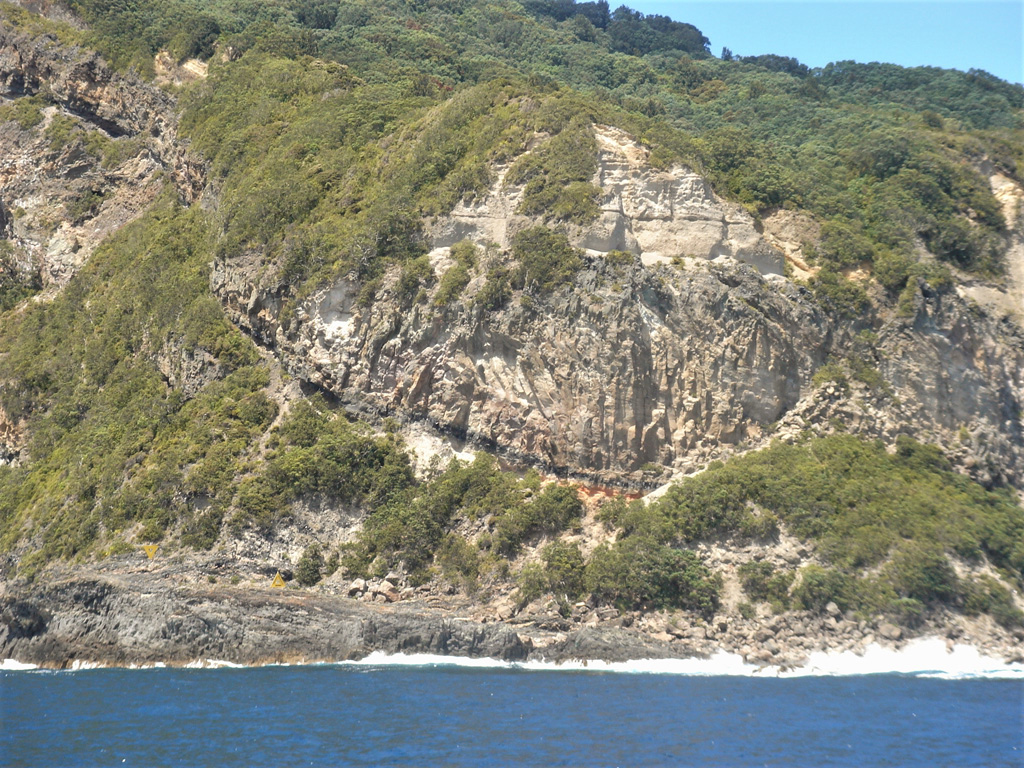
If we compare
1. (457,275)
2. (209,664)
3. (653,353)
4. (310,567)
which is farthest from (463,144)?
(209,664)

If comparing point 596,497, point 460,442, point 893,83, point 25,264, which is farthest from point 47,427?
point 893,83

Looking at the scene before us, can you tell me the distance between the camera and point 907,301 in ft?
149

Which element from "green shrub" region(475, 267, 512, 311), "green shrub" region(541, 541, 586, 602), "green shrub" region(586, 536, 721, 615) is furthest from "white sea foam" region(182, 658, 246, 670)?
"green shrub" region(475, 267, 512, 311)

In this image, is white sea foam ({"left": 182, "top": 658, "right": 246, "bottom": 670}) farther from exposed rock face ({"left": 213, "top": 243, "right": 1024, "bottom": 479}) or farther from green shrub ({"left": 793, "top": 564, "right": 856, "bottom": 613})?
green shrub ({"left": 793, "top": 564, "right": 856, "bottom": 613})

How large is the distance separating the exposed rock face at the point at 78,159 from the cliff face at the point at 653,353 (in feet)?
65.8

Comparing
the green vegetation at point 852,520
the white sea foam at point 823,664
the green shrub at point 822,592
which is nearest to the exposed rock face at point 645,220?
the green vegetation at point 852,520

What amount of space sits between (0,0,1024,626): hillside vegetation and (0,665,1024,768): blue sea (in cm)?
637

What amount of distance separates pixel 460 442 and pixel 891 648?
60.7 feet

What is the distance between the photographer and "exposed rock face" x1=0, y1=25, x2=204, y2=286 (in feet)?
201

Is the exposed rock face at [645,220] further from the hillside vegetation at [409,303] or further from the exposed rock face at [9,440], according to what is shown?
the exposed rock face at [9,440]

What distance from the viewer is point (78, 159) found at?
209 feet

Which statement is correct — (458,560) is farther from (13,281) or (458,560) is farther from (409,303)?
(13,281)

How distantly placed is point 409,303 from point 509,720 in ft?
75.7

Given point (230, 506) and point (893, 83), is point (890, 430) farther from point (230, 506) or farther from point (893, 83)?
point (893, 83)
